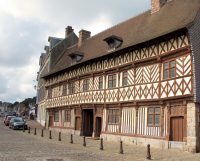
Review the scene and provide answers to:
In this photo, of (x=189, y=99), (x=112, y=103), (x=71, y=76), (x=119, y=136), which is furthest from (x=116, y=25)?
(x=189, y=99)

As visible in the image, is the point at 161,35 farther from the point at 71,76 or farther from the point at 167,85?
the point at 71,76

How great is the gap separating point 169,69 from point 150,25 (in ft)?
16.1

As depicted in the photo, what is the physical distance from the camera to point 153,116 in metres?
20.1

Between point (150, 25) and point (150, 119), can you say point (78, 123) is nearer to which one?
point (150, 119)

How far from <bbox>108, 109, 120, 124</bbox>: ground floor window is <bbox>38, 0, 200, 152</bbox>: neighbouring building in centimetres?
7

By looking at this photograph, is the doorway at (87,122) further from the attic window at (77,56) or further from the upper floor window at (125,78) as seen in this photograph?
the upper floor window at (125,78)

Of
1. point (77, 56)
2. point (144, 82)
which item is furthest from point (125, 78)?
point (77, 56)

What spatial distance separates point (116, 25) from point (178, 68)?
12.1 m

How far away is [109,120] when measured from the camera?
2452cm

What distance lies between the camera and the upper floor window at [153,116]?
65.1ft

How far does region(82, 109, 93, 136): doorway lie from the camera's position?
2850 centimetres

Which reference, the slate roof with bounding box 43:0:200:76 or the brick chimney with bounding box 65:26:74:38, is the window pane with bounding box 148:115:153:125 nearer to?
the slate roof with bounding box 43:0:200:76

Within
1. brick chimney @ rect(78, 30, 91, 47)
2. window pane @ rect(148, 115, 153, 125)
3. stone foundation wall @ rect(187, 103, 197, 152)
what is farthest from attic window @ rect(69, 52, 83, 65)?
stone foundation wall @ rect(187, 103, 197, 152)

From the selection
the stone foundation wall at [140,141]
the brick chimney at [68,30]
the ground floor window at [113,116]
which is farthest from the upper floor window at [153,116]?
the brick chimney at [68,30]
